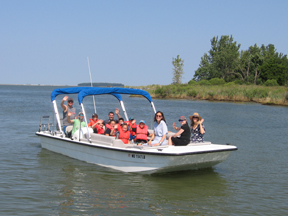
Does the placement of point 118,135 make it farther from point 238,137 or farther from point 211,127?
point 211,127

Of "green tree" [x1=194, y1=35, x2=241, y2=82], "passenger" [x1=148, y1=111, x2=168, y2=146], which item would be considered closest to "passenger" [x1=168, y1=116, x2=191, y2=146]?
"passenger" [x1=148, y1=111, x2=168, y2=146]

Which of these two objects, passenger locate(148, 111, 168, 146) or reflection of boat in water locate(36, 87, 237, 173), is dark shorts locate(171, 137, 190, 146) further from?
passenger locate(148, 111, 168, 146)

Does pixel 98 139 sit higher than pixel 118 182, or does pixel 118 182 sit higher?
pixel 98 139

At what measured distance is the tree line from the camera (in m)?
62.5

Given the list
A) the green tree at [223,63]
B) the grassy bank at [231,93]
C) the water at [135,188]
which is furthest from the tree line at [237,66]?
the water at [135,188]

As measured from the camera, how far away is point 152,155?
27.1 ft

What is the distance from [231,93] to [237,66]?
27955mm

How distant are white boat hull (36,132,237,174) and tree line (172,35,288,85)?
51034 millimetres

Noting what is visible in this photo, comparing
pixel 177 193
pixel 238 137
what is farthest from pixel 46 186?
pixel 238 137

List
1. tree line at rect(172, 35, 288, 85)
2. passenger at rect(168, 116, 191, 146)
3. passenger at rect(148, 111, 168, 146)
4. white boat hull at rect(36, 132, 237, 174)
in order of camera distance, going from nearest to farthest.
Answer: white boat hull at rect(36, 132, 237, 174), passenger at rect(168, 116, 191, 146), passenger at rect(148, 111, 168, 146), tree line at rect(172, 35, 288, 85)

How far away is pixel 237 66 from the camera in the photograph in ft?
236

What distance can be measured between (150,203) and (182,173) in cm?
234

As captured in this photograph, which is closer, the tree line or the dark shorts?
the dark shorts

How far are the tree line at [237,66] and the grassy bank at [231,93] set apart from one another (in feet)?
41.0
